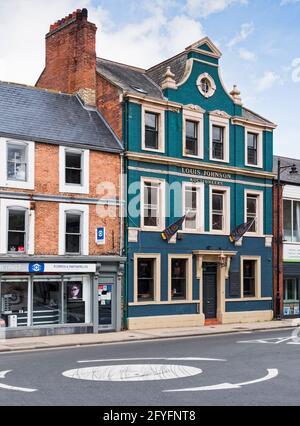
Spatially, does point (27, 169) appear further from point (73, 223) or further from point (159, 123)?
point (159, 123)

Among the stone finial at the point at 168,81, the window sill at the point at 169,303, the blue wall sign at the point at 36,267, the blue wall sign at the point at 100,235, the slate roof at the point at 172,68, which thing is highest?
the slate roof at the point at 172,68

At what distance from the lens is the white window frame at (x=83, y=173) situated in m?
26.9

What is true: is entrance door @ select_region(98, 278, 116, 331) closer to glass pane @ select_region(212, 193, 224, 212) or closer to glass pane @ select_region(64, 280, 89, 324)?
glass pane @ select_region(64, 280, 89, 324)

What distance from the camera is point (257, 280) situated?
34094mm

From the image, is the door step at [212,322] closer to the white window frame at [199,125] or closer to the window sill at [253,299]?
the window sill at [253,299]

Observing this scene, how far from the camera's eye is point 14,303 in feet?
82.3

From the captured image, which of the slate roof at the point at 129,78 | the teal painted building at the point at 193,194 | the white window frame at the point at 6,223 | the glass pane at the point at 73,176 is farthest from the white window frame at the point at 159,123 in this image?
the white window frame at the point at 6,223

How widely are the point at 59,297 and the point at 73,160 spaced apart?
5.92 m

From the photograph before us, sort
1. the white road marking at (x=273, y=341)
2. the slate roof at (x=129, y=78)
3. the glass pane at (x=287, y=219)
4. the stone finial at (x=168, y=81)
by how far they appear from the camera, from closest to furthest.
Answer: the white road marking at (x=273, y=341), the slate roof at (x=129, y=78), the stone finial at (x=168, y=81), the glass pane at (x=287, y=219)

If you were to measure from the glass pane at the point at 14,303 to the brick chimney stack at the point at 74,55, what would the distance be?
10.2 metres

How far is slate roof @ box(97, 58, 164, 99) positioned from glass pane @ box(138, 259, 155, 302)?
312 inches

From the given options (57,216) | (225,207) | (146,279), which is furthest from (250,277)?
(57,216)

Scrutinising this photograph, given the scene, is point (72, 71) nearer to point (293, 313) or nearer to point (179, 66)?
point (179, 66)
